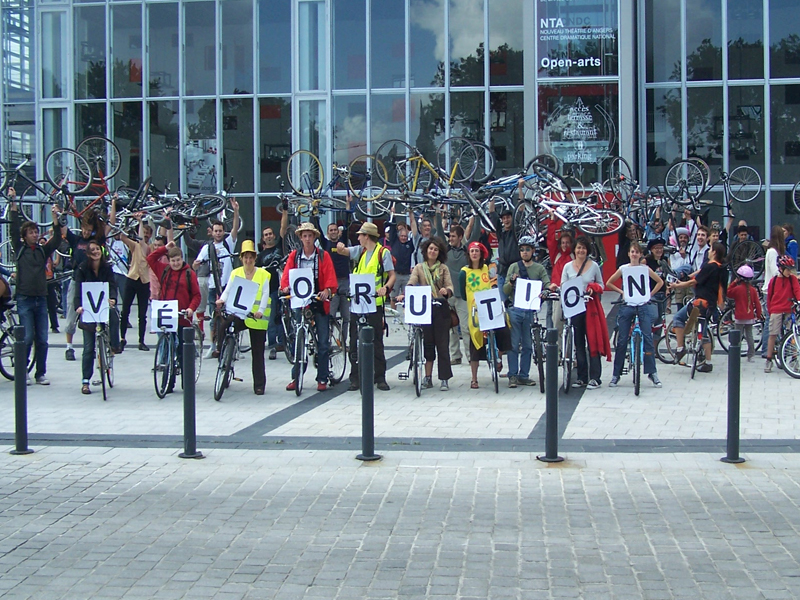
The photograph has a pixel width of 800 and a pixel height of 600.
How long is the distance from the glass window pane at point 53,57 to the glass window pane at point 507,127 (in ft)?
39.2

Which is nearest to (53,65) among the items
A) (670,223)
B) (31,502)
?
(670,223)

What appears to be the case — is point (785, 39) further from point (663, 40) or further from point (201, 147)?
point (201, 147)

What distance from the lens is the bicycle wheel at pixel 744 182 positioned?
24.6 meters

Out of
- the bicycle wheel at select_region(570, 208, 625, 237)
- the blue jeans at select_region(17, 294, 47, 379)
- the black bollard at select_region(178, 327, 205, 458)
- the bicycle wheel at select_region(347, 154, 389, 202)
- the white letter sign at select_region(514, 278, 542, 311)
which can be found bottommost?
the black bollard at select_region(178, 327, 205, 458)

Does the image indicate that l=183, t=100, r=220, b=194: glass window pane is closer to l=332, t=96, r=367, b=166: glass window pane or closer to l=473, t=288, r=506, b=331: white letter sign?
l=332, t=96, r=367, b=166: glass window pane

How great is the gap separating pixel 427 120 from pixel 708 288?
13892 mm

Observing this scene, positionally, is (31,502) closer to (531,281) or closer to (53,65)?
(531,281)

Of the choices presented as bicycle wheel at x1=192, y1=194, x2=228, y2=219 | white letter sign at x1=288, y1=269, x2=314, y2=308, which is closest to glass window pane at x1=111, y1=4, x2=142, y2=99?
A: bicycle wheel at x1=192, y1=194, x2=228, y2=219

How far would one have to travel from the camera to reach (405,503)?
677cm

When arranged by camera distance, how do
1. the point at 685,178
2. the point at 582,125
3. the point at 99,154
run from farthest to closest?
1. the point at 582,125
2. the point at 99,154
3. the point at 685,178

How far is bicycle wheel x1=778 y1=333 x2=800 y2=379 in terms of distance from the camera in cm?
1243

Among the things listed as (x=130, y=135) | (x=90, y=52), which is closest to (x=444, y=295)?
(x=130, y=135)

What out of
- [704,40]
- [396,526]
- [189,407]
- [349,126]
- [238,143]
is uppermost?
[704,40]

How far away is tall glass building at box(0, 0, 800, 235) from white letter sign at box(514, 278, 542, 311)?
1299 cm
